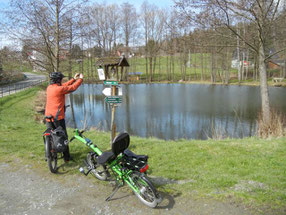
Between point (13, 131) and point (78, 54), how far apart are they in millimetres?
6262

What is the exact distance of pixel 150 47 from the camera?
155 ft

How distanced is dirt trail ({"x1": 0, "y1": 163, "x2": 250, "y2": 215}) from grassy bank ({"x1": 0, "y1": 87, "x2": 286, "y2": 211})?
27 cm

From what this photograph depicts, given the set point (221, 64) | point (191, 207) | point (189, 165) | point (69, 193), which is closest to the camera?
point (191, 207)

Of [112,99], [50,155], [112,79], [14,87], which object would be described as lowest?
[50,155]

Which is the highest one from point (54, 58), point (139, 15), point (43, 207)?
point (139, 15)

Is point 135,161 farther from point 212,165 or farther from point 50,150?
point 212,165

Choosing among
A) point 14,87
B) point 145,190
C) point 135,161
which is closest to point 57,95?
point 135,161

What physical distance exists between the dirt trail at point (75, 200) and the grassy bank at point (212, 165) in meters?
0.27

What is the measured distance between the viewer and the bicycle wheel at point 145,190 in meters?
3.21

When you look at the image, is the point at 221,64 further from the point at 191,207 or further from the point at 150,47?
the point at 191,207

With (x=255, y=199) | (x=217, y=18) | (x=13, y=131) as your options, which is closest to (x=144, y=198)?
(x=255, y=199)

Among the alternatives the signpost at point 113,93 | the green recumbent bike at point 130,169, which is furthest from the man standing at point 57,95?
the green recumbent bike at point 130,169

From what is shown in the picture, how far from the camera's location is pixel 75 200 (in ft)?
11.8

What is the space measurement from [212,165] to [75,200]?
2691 mm
